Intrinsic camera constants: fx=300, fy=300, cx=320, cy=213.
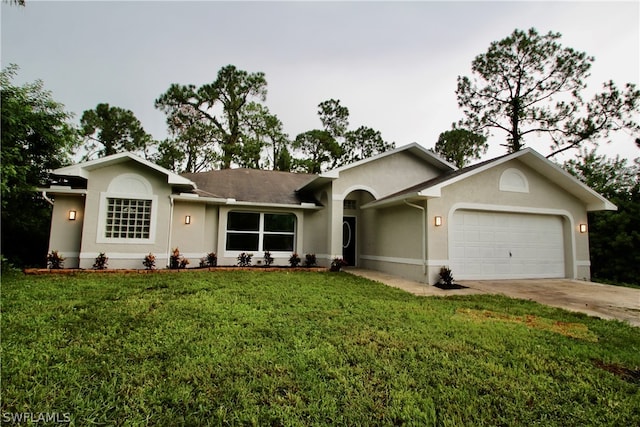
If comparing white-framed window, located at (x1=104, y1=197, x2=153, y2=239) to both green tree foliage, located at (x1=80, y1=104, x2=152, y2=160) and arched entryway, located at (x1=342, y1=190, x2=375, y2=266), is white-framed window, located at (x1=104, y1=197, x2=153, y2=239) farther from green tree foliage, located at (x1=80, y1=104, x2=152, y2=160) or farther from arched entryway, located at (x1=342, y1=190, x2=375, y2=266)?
green tree foliage, located at (x1=80, y1=104, x2=152, y2=160)

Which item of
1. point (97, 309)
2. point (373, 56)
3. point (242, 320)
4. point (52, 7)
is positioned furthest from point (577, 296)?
point (52, 7)

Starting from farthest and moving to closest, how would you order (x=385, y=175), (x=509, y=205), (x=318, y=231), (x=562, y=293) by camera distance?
(x=318, y=231) < (x=385, y=175) < (x=509, y=205) < (x=562, y=293)

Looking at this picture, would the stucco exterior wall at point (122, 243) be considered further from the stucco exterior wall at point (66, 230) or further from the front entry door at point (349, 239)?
the front entry door at point (349, 239)

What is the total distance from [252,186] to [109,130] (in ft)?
60.4

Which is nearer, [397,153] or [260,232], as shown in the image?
[260,232]

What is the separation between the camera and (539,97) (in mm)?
18312

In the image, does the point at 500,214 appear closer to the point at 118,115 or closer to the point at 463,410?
the point at 463,410

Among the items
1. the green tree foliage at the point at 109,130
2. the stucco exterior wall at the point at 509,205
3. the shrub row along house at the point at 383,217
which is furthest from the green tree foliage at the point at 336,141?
the stucco exterior wall at the point at 509,205

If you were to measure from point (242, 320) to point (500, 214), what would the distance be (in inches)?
369

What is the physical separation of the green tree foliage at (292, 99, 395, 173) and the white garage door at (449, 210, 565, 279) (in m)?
18.4

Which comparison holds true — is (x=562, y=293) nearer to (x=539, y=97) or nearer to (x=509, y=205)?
(x=509, y=205)

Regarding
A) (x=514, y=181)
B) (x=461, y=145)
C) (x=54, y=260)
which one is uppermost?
(x=461, y=145)

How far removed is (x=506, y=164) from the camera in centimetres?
1030

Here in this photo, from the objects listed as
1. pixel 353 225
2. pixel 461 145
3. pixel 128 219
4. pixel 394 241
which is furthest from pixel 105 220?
pixel 461 145
